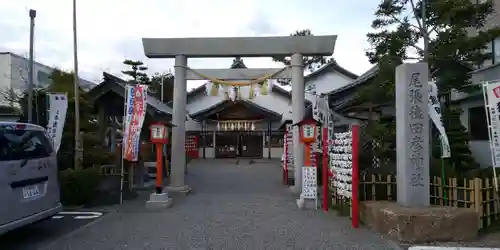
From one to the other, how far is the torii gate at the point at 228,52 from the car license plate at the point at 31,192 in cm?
604

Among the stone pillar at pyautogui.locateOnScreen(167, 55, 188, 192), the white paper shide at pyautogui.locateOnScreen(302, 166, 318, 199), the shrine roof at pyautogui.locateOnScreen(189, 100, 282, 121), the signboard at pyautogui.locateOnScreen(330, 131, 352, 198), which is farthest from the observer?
the shrine roof at pyautogui.locateOnScreen(189, 100, 282, 121)

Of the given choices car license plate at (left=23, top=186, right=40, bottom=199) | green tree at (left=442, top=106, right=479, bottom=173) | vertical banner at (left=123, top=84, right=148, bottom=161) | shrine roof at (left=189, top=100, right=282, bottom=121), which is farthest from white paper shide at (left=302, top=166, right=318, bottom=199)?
shrine roof at (left=189, top=100, right=282, bottom=121)

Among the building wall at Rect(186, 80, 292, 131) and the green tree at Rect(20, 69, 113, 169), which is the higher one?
the building wall at Rect(186, 80, 292, 131)

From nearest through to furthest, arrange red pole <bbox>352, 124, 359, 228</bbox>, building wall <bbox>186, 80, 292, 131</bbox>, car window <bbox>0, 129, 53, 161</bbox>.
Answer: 1. car window <bbox>0, 129, 53, 161</bbox>
2. red pole <bbox>352, 124, 359, 228</bbox>
3. building wall <bbox>186, 80, 292, 131</bbox>

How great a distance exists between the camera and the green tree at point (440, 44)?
1171 centimetres

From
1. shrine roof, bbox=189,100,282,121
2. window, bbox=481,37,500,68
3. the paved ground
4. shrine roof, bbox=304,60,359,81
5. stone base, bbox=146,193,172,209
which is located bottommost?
the paved ground

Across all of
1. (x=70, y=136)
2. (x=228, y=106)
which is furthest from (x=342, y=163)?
(x=228, y=106)

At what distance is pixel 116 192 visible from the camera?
10.6 m

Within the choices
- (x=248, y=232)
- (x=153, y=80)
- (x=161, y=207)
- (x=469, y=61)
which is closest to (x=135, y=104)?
(x=161, y=207)

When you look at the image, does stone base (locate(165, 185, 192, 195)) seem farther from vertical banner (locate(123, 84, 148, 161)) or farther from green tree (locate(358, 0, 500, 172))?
green tree (locate(358, 0, 500, 172))

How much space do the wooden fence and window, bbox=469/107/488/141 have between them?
310 inches

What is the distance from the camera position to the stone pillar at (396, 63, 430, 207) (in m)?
7.18

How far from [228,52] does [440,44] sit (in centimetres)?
649

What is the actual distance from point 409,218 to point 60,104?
8.51 m
